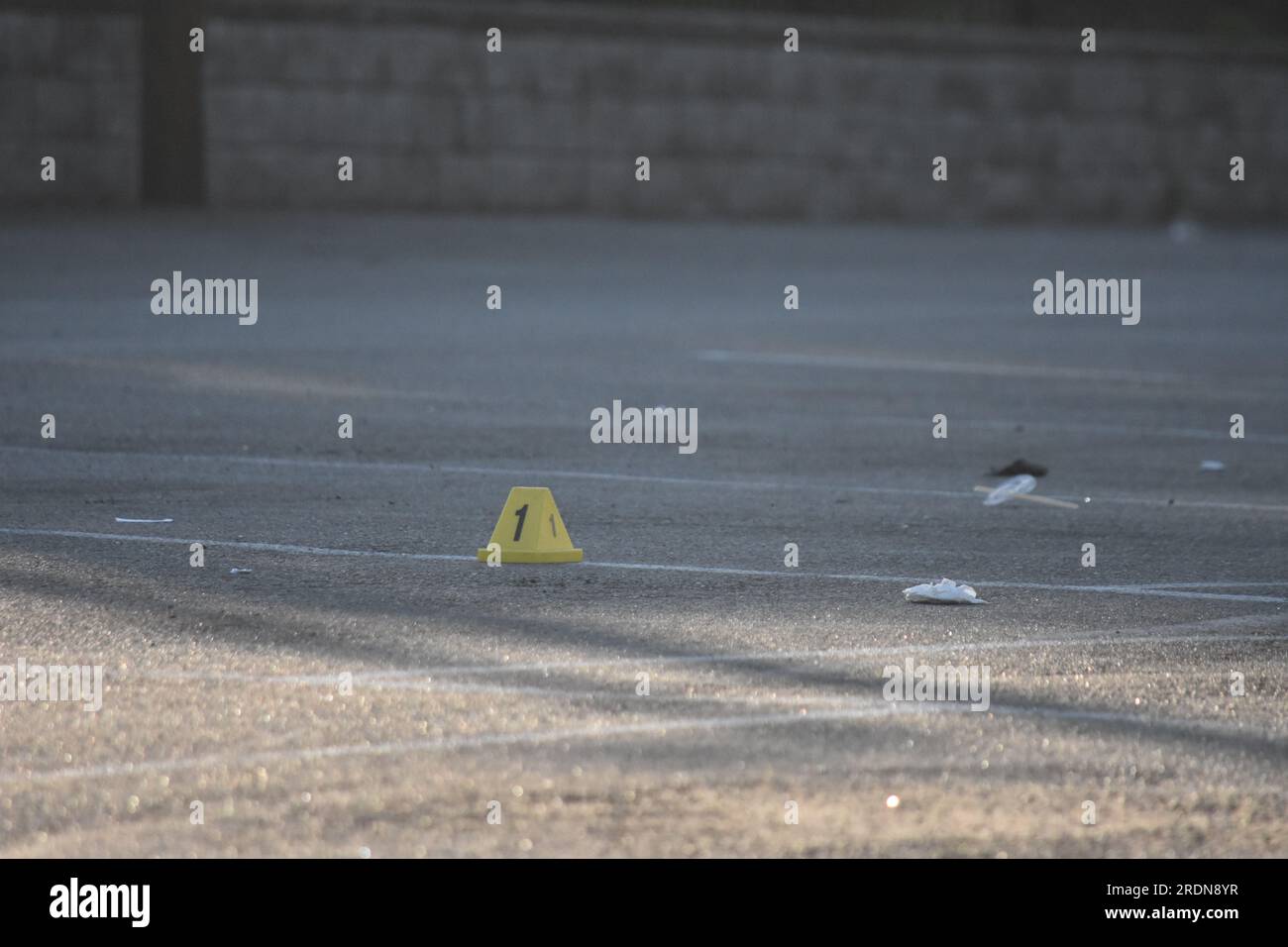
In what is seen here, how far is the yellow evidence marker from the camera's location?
8789 mm

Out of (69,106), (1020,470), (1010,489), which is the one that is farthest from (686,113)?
(1010,489)

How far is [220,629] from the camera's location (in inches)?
293

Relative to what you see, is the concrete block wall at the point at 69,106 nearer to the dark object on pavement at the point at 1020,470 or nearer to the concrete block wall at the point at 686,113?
the concrete block wall at the point at 686,113

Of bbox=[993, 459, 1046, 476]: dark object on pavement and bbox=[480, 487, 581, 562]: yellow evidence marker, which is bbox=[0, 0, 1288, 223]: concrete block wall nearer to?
bbox=[993, 459, 1046, 476]: dark object on pavement

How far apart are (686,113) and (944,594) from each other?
26.4 m

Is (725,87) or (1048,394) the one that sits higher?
(725,87)

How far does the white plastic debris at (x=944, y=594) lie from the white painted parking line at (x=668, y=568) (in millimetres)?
385

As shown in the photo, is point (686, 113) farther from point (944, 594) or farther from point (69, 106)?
point (944, 594)

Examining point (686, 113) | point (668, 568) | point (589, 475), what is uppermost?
point (686, 113)

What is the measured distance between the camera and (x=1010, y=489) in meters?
11.2

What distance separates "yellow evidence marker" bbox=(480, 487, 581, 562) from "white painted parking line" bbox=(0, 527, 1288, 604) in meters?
0.08
